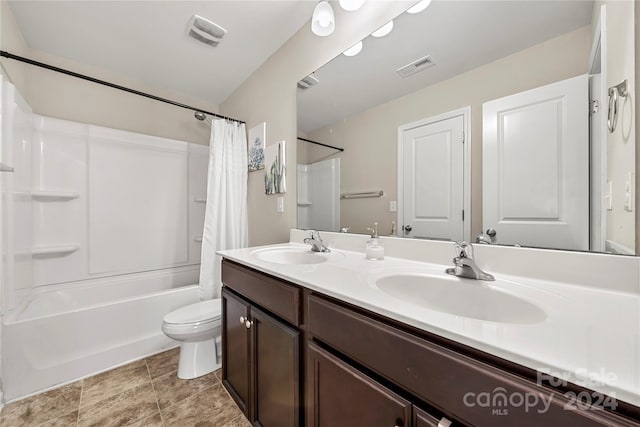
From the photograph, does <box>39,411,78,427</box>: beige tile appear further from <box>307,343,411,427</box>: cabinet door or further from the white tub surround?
<box>307,343,411,427</box>: cabinet door

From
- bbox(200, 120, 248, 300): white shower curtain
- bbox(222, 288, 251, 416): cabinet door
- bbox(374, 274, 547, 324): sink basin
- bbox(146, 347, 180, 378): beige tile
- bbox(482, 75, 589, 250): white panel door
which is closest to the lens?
bbox(374, 274, 547, 324): sink basin

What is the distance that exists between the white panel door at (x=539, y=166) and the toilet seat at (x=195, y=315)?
1614mm

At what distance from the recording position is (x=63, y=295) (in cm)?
191

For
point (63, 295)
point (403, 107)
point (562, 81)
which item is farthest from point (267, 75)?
point (63, 295)

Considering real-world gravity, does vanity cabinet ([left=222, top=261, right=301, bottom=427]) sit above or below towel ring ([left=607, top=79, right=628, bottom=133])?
below

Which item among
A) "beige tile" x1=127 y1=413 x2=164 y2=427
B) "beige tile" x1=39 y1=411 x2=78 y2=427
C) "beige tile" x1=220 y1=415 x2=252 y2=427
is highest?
"beige tile" x1=39 y1=411 x2=78 y2=427

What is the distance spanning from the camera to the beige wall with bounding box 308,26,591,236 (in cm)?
78

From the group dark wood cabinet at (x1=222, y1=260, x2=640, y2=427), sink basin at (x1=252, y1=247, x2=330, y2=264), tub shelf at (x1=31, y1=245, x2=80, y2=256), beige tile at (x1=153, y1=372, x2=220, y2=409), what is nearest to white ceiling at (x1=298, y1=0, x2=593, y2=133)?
sink basin at (x1=252, y1=247, x2=330, y2=264)

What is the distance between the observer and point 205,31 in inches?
67.4

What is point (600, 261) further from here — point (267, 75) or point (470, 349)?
point (267, 75)

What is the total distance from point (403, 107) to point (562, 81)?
0.56 m

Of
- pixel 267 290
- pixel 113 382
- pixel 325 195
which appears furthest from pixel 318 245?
pixel 113 382

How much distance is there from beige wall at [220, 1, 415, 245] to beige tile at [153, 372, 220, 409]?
3.29 ft

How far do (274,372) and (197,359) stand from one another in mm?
951
